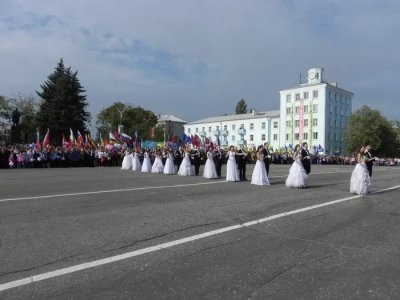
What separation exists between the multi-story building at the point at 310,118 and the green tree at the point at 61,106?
32.8 meters

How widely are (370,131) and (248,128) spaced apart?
32.2m

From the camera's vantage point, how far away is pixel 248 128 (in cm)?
9362

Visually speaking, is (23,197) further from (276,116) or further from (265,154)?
(276,116)

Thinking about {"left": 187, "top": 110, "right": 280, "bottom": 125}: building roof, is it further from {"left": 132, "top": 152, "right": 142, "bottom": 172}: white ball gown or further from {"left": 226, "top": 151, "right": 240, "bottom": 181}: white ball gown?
{"left": 226, "top": 151, "right": 240, "bottom": 181}: white ball gown

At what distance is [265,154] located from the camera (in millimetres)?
17094

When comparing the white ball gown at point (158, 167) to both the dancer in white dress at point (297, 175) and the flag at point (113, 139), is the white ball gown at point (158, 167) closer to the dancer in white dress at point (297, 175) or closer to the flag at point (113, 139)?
the dancer in white dress at point (297, 175)

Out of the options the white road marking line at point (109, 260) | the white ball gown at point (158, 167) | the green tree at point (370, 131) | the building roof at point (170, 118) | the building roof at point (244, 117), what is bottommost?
the white road marking line at point (109, 260)

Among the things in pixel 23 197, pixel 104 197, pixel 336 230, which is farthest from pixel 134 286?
pixel 23 197

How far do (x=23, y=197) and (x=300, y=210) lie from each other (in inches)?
324

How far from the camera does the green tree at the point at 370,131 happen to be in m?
69.6

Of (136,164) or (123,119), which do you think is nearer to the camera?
(136,164)

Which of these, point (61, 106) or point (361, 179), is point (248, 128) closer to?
point (61, 106)

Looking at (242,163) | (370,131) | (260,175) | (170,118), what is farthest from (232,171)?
(170,118)

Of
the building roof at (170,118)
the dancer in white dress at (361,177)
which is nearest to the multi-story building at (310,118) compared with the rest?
the building roof at (170,118)
